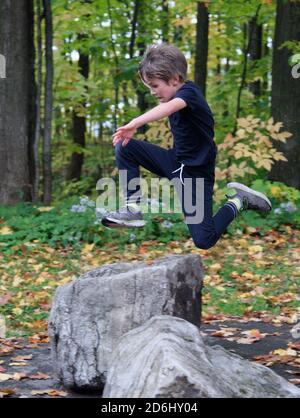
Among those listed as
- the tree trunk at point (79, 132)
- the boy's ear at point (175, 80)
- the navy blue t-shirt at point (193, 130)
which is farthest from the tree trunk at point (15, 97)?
the tree trunk at point (79, 132)

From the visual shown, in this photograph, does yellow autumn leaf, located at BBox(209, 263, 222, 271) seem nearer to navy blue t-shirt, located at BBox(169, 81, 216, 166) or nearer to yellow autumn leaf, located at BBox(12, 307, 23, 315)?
yellow autumn leaf, located at BBox(12, 307, 23, 315)

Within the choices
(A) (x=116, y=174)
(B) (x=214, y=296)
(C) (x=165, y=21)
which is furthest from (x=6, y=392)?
(C) (x=165, y=21)

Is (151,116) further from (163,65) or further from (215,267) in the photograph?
(215,267)

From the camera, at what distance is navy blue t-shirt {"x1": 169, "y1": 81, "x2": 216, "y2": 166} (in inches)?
194

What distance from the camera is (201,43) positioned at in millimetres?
13250

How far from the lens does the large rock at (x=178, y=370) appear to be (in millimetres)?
3369

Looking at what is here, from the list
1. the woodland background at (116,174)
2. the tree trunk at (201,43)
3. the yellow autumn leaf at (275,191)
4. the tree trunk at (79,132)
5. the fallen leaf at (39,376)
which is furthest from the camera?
the tree trunk at (79,132)

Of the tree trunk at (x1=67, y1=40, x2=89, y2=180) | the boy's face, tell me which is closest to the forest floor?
the boy's face

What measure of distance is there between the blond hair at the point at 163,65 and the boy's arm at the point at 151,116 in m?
0.33

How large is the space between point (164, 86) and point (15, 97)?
633cm

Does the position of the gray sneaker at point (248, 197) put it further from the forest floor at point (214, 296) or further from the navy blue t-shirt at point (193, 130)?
the forest floor at point (214, 296)

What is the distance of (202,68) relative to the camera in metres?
13.4

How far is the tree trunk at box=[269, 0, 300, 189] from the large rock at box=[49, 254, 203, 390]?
250 inches
